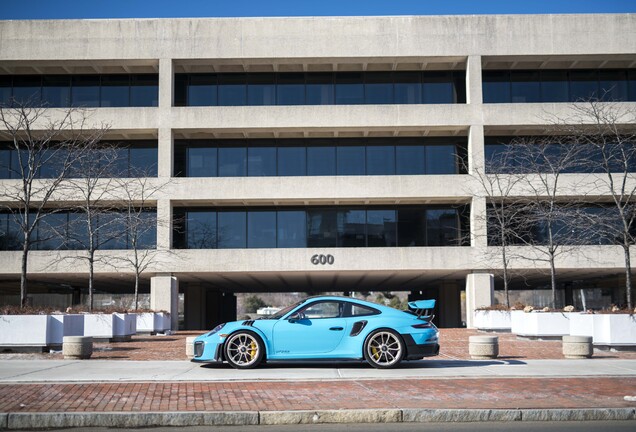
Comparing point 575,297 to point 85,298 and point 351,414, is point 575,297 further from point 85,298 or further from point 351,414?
point 351,414

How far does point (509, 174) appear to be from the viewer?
128 feet

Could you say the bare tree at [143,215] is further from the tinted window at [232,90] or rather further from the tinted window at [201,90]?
the tinted window at [232,90]

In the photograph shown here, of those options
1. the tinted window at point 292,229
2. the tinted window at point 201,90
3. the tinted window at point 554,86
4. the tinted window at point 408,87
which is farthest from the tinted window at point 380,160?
the tinted window at point 201,90

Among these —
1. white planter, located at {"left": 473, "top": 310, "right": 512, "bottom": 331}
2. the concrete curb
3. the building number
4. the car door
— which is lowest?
white planter, located at {"left": 473, "top": 310, "right": 512, "bottom": 331}

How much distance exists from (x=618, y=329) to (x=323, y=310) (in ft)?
32.7

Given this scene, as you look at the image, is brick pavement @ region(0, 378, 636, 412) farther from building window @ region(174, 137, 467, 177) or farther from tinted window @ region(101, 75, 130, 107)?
tinted window @ region(101, 75, 130, 107)

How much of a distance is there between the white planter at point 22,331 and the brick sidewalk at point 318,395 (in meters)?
7.65

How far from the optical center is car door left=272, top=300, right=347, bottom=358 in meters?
13.2

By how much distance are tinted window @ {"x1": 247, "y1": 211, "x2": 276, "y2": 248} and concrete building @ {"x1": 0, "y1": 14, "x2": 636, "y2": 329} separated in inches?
2.6

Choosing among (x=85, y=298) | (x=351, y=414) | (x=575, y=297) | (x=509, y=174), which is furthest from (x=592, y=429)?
(x=575, y=297)

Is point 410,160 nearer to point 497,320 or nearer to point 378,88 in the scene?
point 378,88

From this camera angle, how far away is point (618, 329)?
19266 millimetres

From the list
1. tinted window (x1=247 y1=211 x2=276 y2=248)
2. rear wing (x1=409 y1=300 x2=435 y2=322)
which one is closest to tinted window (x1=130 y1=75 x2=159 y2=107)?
tinted window (x1=247 y1=211 x2=276 y2=248)

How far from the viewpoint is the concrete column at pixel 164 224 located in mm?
40812
